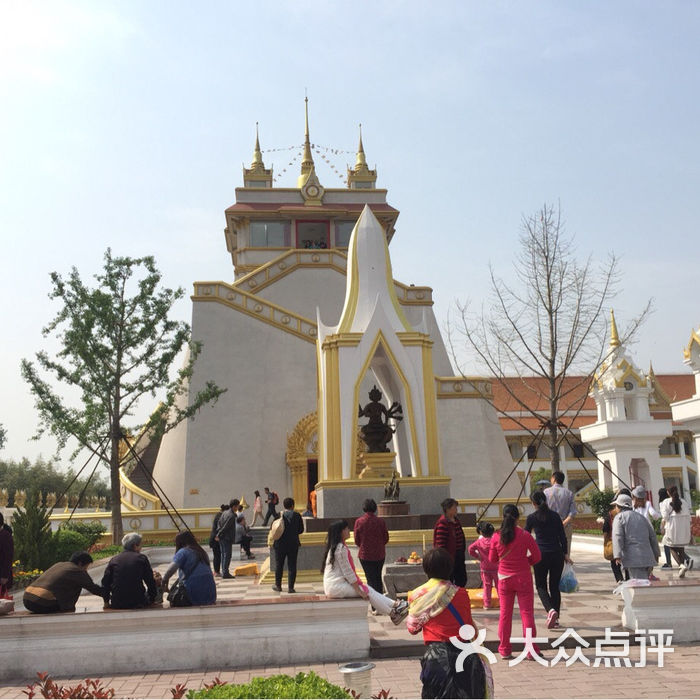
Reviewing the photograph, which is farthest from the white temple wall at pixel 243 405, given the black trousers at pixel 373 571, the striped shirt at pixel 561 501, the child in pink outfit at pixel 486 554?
the child in pink outfit at pixel 486 554

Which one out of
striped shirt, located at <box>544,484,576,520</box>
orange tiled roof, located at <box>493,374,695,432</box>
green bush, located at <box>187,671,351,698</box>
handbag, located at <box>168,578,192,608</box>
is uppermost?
orange tiled roof, located at <box>493,374,695,432</box>

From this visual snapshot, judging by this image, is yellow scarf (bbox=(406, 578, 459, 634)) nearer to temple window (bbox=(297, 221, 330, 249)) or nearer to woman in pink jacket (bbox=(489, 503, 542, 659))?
woman in pink jacket (bbox=(489, 503, 542, 659))

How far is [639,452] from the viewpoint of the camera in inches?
1139

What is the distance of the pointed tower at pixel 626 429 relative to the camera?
2873cm

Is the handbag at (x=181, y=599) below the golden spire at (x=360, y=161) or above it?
below

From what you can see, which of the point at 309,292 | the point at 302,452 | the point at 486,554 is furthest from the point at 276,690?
the point at 309,292

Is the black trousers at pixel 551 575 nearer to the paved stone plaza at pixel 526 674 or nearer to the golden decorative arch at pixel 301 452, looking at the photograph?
the paved stone plaza at pixel 526 674

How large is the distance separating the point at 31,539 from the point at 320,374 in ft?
21.7

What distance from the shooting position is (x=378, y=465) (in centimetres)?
1561

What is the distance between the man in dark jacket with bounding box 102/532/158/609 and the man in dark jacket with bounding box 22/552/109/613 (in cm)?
11

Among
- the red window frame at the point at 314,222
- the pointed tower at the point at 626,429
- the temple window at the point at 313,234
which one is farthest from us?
the temple window at the point at 313,234

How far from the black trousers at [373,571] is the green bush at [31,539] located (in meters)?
6.30

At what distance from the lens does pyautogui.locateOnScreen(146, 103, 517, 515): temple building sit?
15820 mm

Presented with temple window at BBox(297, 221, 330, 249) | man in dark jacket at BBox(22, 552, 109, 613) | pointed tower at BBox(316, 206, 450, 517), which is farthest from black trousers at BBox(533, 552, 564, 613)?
temple window at BBox(297, 221, 330, 249)
